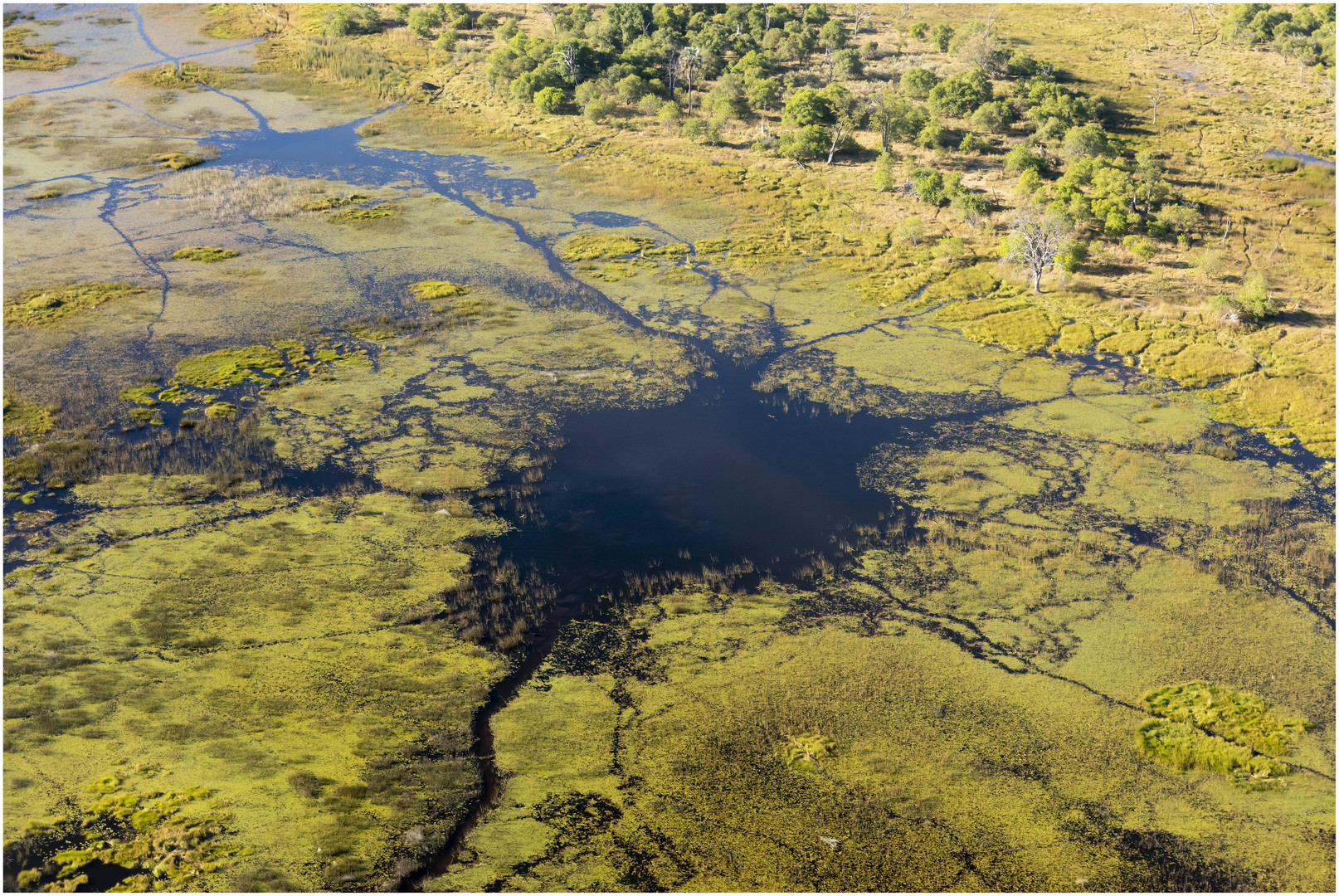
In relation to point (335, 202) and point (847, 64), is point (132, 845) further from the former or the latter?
point (847, 64)

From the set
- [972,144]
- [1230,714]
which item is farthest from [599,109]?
[1230,714]

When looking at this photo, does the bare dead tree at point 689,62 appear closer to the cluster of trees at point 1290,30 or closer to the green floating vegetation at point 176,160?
the green floating vegetation at point 176,160

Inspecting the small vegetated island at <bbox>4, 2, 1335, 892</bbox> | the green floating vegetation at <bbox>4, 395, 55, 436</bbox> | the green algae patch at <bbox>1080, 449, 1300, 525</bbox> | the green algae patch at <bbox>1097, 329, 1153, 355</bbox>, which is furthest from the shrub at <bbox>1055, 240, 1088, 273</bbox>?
the green floating vegetation at <bbox>4, 395, 55, 436</bbox>

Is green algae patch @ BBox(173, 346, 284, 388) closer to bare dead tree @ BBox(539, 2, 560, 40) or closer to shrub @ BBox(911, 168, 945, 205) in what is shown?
shrub @ BBox(911, 168, 945, 205)

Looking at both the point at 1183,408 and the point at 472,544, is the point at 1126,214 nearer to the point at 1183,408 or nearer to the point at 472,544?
the point at 1183,408

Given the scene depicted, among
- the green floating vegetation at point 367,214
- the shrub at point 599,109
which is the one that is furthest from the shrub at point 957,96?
the green floating vegetation at point 367,214

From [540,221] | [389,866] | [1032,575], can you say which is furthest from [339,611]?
[540,221]
